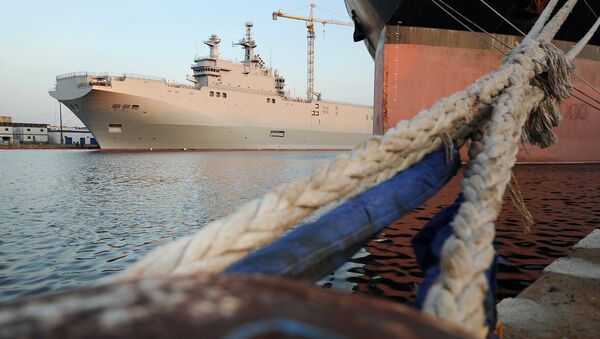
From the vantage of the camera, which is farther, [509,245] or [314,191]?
[509,245]

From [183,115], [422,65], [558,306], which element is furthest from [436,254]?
[183,115]

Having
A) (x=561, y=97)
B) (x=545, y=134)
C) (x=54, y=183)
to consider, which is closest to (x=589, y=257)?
(x=545, y=134)

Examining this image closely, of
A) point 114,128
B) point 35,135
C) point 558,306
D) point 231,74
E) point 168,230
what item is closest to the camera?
point 558,306

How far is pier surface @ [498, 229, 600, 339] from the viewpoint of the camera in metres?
1.85

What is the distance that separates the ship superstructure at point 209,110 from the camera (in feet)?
116

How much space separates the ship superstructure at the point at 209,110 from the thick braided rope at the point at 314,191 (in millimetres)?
37127

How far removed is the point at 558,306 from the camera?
2109 mm

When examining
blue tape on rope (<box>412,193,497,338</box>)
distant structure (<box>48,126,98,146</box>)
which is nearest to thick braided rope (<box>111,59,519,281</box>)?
blue tape on rope (<box>412,193,497,338</box>)

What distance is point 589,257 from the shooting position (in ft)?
10.0

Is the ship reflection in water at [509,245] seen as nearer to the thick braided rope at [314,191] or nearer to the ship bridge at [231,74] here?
the thick braided rope at [314,191]

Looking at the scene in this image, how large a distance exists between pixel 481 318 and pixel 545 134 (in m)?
1.77

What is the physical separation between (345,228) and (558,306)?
1.65 m

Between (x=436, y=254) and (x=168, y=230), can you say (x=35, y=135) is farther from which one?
(x=436, y=254)

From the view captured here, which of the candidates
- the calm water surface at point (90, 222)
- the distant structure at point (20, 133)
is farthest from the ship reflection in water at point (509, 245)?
the distant structure at point (20, 133)
